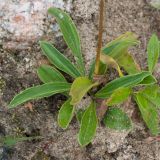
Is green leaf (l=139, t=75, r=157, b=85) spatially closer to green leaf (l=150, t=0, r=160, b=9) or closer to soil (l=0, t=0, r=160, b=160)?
soil (l=0, t=0, r=160, b=160)

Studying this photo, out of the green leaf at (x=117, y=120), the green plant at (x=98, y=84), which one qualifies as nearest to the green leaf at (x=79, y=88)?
the green plant at (x=98, y=84)

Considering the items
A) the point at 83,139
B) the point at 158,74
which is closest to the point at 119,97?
the point at 83,139

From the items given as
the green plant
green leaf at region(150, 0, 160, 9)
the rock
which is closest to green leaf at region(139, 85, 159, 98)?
the green plant

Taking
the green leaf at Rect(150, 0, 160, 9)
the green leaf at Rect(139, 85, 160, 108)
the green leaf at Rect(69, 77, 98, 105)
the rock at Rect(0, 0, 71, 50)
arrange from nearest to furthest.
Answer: the green leaf at Rect(69, 77, 98, 105) < the green leaf at Rect(139, 85, 160, 108) < the rock at Rect(0, 0, 71, 50) < the green leaf at Rect(150, 0, 160, 9)

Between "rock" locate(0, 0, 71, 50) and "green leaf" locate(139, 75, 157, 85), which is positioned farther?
"rock" locate(0, 0, 71, 50)

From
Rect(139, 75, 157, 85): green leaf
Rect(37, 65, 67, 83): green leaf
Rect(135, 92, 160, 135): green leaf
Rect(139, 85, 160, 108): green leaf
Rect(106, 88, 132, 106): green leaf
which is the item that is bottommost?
Rect(135, 92, 160, 135): green leaf

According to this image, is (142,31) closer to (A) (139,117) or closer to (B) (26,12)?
(A) (139,117)
